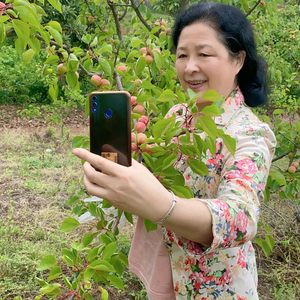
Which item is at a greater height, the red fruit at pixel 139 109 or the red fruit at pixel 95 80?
the red fruit at pixel 95 80

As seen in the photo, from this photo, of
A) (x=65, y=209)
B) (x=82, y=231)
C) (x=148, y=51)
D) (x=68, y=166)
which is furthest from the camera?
(x=68, y=166)

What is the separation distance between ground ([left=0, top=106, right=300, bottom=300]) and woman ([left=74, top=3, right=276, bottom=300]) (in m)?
1.04

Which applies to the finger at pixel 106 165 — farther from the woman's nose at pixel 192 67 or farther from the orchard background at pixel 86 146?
the woman's nose at pixel 192 67

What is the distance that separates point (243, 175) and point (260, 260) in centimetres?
186

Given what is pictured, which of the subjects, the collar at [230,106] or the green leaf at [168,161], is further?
the collar at [230,106]

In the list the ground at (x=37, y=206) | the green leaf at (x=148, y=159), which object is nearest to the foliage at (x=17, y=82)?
the ground at (x=37, y=206)

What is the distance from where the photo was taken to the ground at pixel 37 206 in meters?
1.92

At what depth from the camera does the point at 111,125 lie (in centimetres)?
56

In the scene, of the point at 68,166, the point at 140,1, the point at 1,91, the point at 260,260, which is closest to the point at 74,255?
the point at 140,1

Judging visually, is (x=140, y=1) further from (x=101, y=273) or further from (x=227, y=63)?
(x=101, y=273)

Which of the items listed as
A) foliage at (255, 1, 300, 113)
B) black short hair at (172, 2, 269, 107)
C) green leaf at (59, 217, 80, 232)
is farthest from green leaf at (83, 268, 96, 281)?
foliage at (255, 1, 300, 113)

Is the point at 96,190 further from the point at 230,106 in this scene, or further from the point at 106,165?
the point at 230,106

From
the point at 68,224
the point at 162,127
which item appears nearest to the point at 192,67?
the point at 162,127

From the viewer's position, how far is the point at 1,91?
595 centimetres
